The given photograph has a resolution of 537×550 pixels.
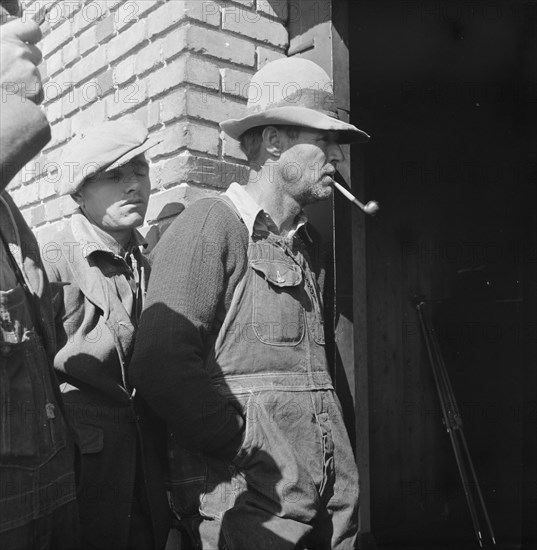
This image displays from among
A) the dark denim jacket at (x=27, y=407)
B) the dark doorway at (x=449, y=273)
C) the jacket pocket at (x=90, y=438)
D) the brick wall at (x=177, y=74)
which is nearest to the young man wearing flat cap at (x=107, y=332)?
the jacket pocket at (x=90, y=438)

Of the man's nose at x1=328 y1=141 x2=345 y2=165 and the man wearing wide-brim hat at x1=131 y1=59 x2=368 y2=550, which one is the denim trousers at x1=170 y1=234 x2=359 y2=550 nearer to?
the man wearing wide-brim hat at x1=131 y1=59 x2=368 y2=550

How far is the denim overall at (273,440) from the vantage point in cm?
238

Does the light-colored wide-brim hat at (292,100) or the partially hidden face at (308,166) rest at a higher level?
the light-colored wide-brim hat at (292,100)

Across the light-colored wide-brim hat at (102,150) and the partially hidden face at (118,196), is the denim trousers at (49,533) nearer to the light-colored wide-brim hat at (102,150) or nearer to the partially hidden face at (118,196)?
the partially hidden face at (118,196)

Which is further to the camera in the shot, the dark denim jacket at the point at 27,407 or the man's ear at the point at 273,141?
the man's ear at the point at 273,141

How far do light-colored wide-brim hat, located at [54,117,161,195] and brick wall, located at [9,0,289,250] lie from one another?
0.31m

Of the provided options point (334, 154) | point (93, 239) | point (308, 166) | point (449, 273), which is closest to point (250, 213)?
point (308, 166)

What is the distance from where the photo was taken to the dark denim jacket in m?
1.67

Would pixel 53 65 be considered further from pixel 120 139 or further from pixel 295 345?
pixel 295 345

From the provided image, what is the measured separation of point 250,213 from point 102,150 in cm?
55

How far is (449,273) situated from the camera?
5.14 meters

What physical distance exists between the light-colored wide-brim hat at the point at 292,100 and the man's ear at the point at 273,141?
0.10 feet

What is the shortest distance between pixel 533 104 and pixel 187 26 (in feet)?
8.55

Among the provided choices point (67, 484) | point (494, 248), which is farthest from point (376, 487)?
point (67, 484)
